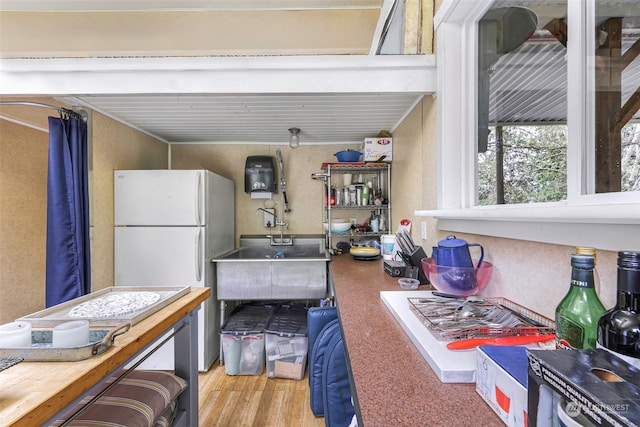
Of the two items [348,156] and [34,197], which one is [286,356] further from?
[34,197]

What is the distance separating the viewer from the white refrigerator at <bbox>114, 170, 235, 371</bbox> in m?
2.29

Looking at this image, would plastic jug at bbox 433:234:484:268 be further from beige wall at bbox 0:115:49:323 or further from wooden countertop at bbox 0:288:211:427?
beige wall at bbox 0:115:49:323

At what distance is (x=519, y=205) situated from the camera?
3.35ft

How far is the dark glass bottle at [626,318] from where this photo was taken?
0.43 meters

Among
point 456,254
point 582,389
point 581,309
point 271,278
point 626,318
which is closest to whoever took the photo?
point 582,389

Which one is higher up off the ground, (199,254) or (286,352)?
(199,254)

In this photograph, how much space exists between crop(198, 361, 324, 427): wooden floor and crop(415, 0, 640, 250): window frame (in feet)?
5.02

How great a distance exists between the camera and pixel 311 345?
1781 mm

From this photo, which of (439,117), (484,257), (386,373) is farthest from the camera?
(439,117)

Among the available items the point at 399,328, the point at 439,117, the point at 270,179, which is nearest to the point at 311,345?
the point at 399,328

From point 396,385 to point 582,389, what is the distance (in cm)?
35

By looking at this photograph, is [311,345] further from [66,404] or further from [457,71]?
[457,71]

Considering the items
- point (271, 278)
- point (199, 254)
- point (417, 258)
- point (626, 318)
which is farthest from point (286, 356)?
point (626, 318)

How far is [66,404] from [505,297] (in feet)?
4.47
